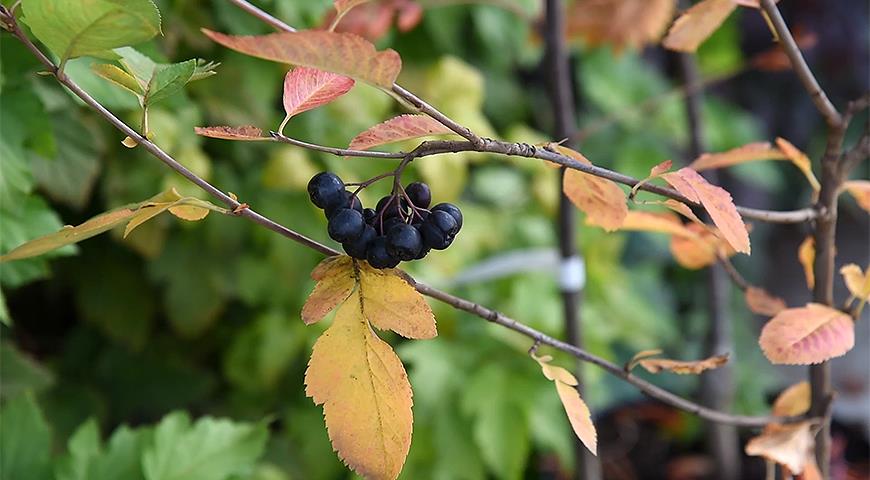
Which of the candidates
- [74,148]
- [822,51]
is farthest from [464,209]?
[822,51]

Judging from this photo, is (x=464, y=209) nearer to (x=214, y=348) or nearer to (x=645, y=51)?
(x=214, y=348)

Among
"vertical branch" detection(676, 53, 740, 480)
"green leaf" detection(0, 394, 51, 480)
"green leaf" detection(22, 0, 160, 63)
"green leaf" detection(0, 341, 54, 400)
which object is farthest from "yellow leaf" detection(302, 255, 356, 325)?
"vertical branch" detection(676, 53, 740, 480)

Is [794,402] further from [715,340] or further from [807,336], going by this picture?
[715,340]

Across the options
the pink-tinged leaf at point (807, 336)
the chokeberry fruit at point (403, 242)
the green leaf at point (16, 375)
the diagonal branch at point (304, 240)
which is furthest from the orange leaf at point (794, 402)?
the green leaf at point (16, 375)

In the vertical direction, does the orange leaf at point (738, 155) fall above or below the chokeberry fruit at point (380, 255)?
below

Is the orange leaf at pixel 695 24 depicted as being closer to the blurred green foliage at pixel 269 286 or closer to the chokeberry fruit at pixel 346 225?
the chokeberry fruit at pixel 346 225

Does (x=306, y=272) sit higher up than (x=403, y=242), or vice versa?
(x=403, y=242)

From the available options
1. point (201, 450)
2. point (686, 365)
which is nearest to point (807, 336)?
point (686, 365)
